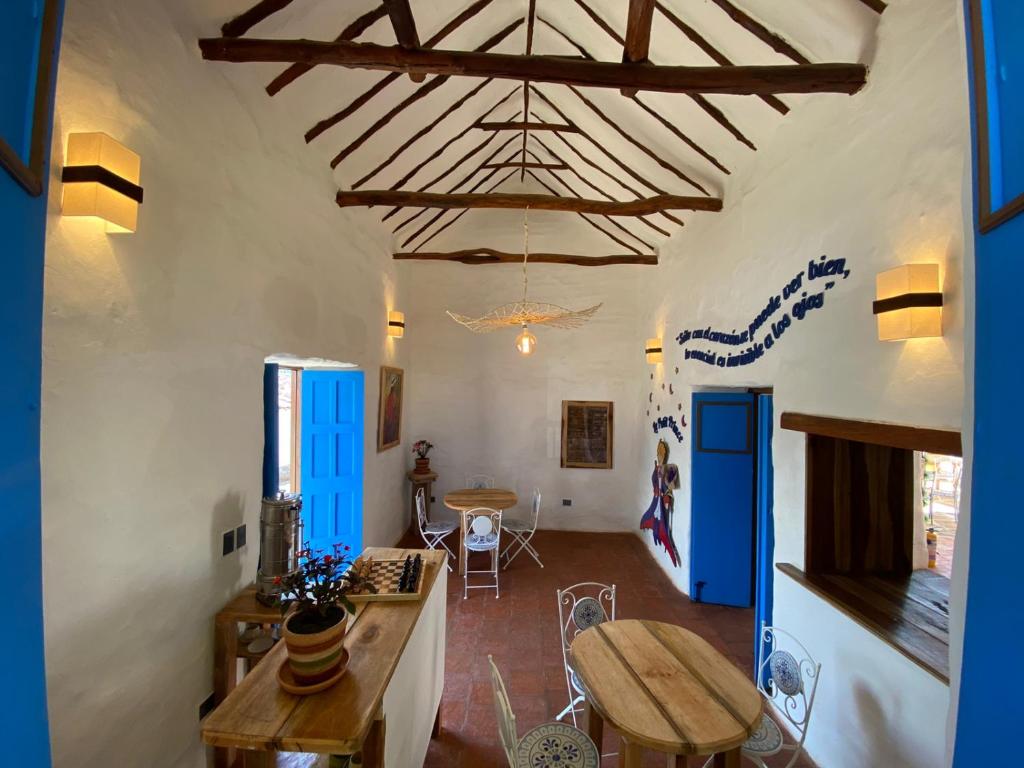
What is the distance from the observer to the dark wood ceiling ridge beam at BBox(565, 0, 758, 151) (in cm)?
294

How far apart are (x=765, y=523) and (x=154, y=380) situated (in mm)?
4007

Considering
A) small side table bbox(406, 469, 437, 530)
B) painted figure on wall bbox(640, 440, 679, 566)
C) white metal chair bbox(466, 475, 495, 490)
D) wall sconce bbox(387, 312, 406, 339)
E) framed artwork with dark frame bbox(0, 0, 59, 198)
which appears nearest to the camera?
framed artwork with dark frame bbox(0, 0, 59, 198)

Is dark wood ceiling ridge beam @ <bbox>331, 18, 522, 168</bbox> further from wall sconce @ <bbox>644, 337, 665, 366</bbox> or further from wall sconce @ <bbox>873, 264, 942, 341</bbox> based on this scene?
wall sconce @ <bbox>644, 337, 665, 366</bbox>

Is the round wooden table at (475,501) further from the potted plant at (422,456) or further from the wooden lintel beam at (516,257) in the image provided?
the wooden lintel beam at (516,257)

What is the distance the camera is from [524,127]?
4484 mm

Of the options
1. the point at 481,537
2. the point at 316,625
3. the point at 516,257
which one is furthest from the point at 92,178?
the point at 516,257

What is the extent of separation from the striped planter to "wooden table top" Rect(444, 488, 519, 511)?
3080 millimetres

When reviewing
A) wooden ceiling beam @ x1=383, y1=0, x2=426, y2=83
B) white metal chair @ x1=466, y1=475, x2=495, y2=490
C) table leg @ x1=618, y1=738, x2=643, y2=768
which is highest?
wooden ceiling beam @ x1=383, y1=0, x2=426, y2=83

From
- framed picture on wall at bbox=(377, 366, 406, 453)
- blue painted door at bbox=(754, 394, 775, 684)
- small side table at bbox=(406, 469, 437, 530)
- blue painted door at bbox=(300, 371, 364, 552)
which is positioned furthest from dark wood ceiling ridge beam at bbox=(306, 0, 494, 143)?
small side table at bbox=(406, 469, 437, 530)

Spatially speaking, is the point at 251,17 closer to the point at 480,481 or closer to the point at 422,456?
the point at 422,456

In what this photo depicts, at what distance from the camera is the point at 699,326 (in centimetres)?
418

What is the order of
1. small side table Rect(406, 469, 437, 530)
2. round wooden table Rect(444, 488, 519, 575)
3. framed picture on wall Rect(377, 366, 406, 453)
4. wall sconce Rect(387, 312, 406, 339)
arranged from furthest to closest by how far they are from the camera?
small side table Rect(406, 469, 437, 530) < wall sconce Rect(387, 312, 406, 339) < framed picture on wall Rect(377, 366, 406, 453) < round wooden table Rect(444, 488, 519, 575)

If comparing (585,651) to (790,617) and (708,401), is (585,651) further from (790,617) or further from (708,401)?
(708,401)

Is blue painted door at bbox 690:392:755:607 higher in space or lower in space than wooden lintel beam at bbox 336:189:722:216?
lower
